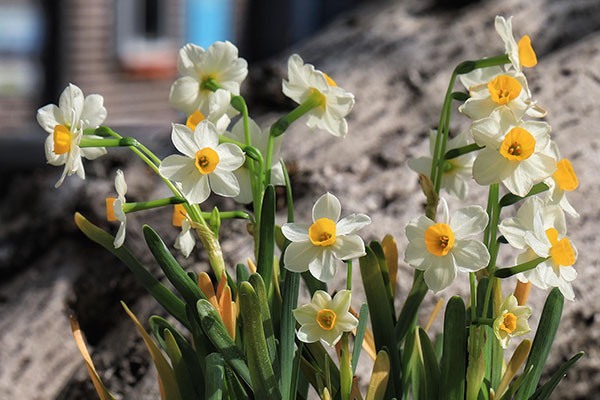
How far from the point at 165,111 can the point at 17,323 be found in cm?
608

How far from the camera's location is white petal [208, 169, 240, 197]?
690mm

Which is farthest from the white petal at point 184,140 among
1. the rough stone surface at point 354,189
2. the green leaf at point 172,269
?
the rough stone surface at point 354,189

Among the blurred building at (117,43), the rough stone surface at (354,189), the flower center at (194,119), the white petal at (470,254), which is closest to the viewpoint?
the white petal at (470,254)

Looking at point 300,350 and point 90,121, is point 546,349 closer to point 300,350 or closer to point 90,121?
point 300,350

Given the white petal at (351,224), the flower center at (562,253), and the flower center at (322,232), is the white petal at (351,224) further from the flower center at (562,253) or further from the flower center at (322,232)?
the flower center at (562,253)

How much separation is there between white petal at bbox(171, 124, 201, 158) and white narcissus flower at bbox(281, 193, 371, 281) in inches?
4.3

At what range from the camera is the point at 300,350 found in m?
0.77

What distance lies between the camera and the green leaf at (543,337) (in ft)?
2.51

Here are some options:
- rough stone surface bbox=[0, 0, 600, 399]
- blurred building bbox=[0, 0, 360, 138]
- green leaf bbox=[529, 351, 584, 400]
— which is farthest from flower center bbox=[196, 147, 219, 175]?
blurred building bbox=[0, 0, 360, 138]

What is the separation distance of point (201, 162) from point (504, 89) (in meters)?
0.30

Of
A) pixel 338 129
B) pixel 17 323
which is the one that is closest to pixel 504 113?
pixel 338 129

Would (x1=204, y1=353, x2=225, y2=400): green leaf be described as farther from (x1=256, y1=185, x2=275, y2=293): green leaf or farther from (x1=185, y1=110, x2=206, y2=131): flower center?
(x1=185, y1=110, x2=206, y2=131): flower center

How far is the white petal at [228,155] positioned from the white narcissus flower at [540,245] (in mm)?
255

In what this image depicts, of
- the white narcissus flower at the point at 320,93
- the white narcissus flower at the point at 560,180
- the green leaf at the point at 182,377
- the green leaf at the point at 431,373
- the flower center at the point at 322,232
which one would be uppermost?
the white narcissus flower at the point at 320,93
